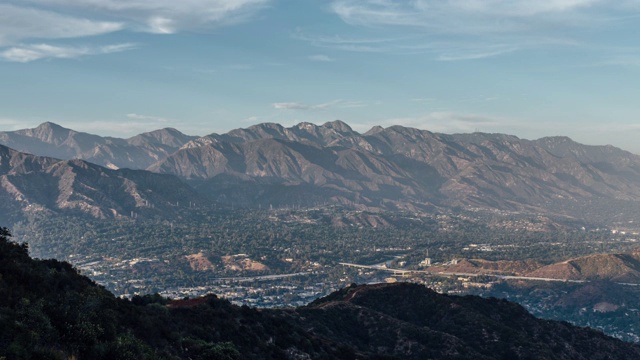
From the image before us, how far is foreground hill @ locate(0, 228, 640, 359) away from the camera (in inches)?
1352

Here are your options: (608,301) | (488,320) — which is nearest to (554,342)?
(488,320)

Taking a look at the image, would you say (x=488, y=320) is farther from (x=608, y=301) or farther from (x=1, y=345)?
(x=608, y=301)

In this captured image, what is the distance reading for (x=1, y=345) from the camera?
29.7 m

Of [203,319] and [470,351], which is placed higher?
[203,319]

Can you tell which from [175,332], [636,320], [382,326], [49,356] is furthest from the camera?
[636,320]

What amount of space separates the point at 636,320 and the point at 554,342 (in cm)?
9638

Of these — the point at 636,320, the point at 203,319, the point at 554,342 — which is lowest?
the point at 636,320

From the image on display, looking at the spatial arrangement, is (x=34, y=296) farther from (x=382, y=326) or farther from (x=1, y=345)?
(x=382, y=326)

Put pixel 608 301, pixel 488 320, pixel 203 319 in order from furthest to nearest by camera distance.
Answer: pixel 608 301, pixel 488 320, pixel 203 319

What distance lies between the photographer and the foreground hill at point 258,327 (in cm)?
3434

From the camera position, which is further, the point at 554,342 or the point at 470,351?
the point at 554,342

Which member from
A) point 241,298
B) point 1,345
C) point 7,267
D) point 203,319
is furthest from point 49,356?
point 241,298

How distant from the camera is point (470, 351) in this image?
8006cm

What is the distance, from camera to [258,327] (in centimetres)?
6197
